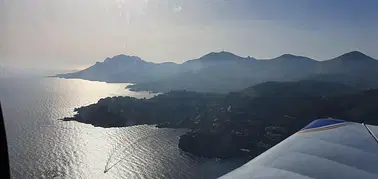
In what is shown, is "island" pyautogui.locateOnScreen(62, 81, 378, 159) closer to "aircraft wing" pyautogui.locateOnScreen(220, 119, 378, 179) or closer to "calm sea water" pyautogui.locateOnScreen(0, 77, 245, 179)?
"calm sea water" pyautogui.locateOnScreen(0, 77, 245, 179)

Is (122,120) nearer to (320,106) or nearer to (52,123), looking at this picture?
(52,123)

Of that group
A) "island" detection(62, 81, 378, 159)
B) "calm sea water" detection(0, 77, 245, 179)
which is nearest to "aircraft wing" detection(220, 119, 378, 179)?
"calm sea water" detection(0, 77, 245, 179)

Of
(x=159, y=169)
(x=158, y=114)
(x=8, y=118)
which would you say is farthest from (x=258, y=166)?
(x=8, y=118)

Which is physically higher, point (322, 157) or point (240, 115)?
point (322, 157)

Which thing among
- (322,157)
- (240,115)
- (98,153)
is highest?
(322,157)

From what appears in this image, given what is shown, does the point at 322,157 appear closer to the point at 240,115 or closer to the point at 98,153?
the point at 98,153

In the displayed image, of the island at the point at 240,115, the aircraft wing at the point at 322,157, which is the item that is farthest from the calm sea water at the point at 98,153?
the aircraft wing at the point at 322,157

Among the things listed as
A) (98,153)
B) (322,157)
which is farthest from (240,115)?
(322,157)

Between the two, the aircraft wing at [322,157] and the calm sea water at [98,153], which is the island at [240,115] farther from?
the aircraft wing at [322,157]
